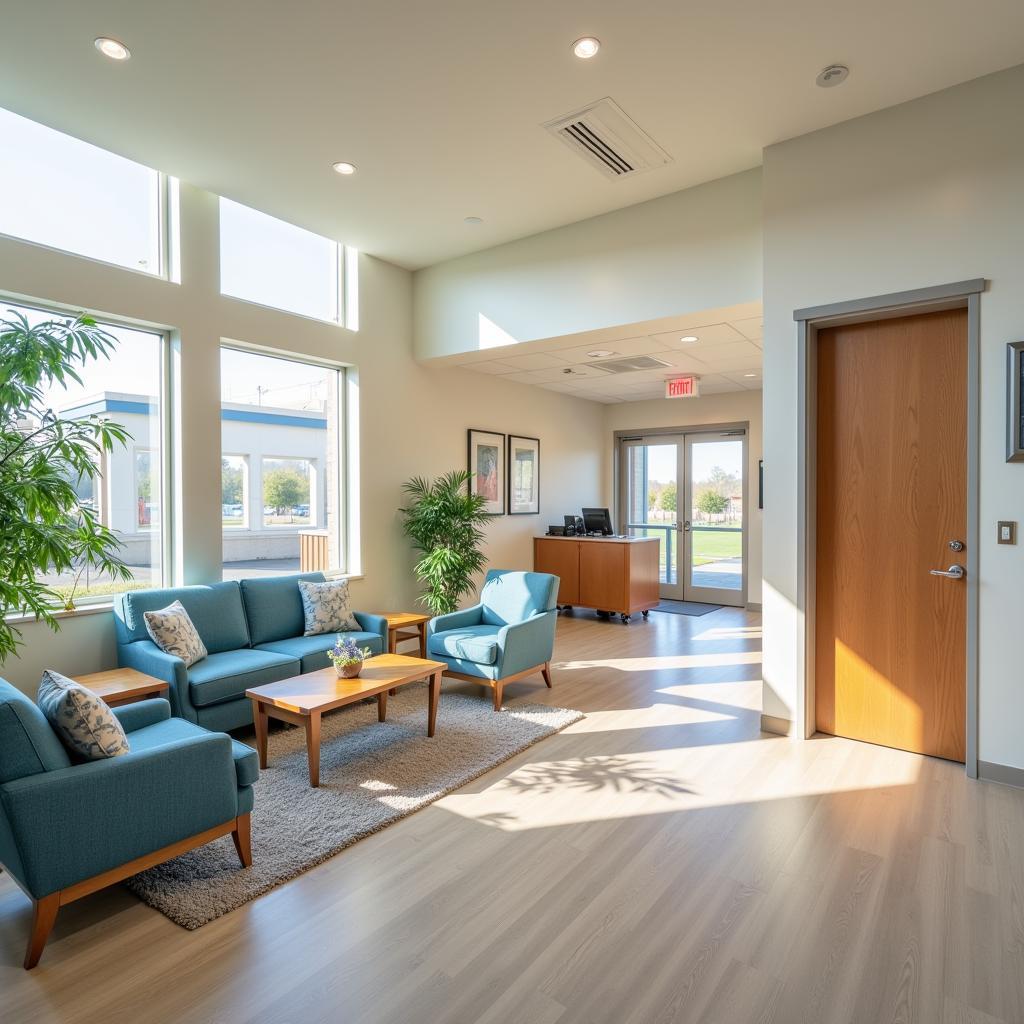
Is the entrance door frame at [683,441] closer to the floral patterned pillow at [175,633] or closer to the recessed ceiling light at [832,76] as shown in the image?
the recessed ceiling light at [832,76]

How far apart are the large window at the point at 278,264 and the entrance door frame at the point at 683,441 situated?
480cm

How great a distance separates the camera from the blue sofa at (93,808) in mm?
1994

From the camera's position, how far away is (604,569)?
7.46m

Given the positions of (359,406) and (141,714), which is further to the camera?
(359,406)

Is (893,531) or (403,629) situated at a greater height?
(893,531)

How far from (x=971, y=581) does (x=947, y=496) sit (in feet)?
1.53

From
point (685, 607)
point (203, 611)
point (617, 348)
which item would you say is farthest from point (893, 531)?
point (685, 607)

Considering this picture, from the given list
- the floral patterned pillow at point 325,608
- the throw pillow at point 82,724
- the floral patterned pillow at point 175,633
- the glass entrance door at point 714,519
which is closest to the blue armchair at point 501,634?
the floral patterned pillow at point 325,608

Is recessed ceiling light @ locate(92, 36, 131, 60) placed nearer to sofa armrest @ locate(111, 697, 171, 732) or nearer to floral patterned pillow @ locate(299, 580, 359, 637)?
sofa armrest @ locate(111, 697, 171, 732)

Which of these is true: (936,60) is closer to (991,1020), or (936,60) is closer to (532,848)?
(991,1020)

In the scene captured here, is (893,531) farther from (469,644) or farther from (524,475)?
(524,475)

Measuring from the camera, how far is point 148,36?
2.87 metres

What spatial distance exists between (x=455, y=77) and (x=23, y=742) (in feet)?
11.0

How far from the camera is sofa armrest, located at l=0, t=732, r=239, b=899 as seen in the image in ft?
6.51
